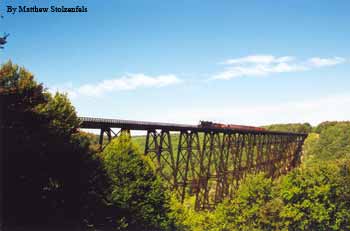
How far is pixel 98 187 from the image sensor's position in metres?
16.2

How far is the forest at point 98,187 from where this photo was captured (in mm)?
12641

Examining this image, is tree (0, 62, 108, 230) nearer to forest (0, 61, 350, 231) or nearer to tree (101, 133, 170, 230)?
forest (0, 61, 350, 231)

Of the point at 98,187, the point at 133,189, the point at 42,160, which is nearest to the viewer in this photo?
the point at 42,160

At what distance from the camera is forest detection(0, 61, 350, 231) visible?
1264 centimetres

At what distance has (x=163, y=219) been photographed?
58.5 ft

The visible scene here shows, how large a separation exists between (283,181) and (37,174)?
58.3ft

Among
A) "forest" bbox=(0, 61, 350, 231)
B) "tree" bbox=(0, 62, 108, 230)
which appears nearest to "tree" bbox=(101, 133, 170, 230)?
"forest" bbox=(0, 61, 350, 231)

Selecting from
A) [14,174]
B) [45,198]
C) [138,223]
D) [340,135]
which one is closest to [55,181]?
[45,198]

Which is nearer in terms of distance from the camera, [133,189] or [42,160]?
[42,160]

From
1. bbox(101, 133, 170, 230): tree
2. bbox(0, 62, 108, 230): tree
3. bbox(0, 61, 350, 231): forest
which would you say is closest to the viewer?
bbox(0, 62, 108, 230): tree

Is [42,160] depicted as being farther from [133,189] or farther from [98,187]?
[133,189]

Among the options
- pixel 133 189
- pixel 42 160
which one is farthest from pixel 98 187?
pixel 42 160

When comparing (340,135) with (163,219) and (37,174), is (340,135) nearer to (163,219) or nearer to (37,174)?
(163,219)

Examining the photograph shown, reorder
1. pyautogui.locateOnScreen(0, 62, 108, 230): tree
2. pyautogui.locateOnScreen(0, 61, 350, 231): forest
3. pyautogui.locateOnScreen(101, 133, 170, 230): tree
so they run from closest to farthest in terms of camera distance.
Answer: pyautogui.locateOnScreen(0, 62, 108, 230): tree < pyautogui.locateOnScreen(0, 61, 350, 231): forest < pyautogui.locateOnScreen(101, 133, 170, 230): tree
